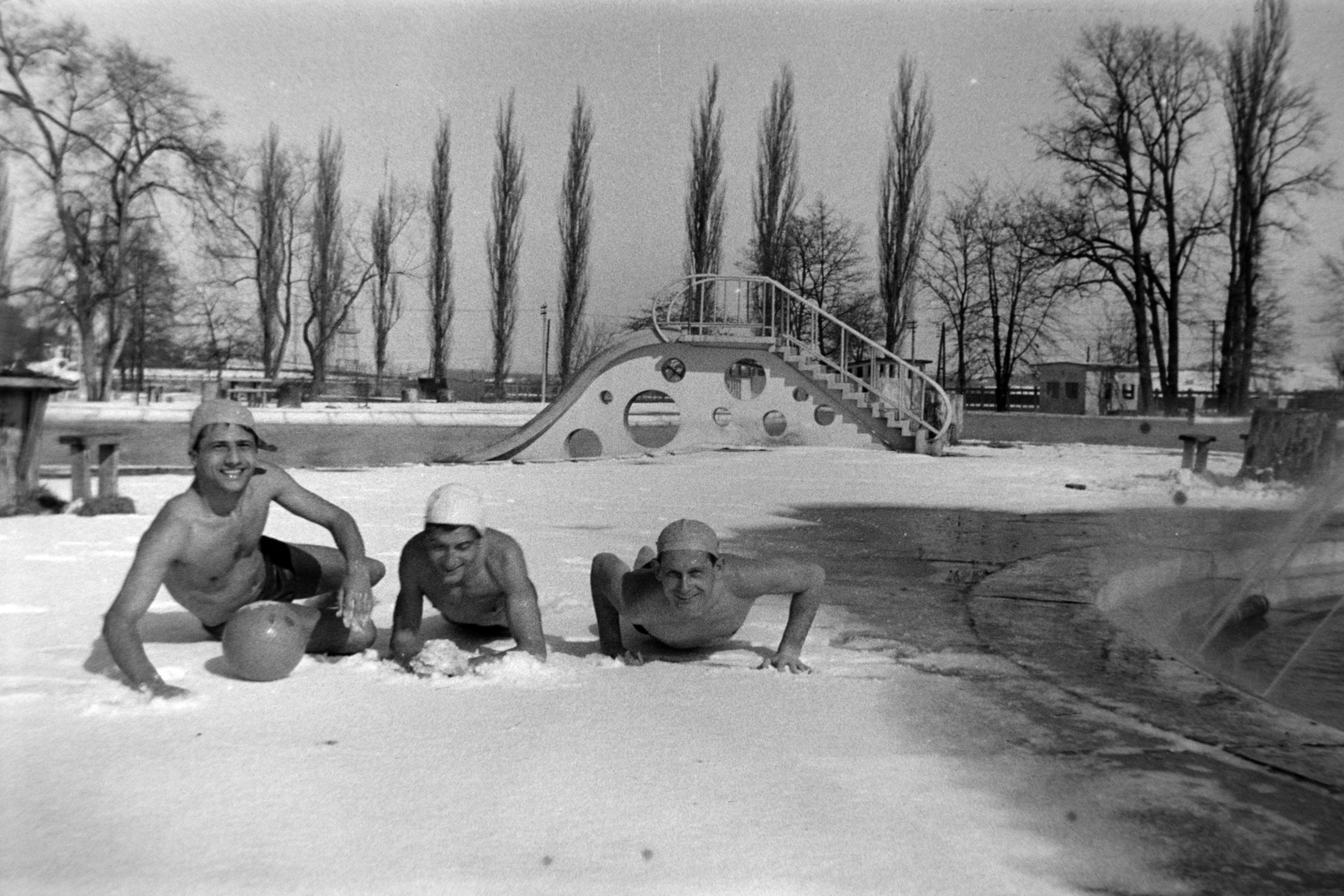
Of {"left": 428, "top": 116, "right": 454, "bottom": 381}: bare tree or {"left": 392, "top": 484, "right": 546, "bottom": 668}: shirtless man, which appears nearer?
{"left": 392, "top": 484, "right": 546, "bottom": 668}: shirtless man

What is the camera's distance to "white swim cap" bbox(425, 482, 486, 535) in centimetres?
253

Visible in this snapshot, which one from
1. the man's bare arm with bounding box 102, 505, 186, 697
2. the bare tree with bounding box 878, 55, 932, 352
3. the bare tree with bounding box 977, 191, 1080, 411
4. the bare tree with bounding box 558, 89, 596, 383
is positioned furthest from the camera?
the bare tree with bounding box 977, 191, 1080, 411

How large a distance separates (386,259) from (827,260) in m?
6.94

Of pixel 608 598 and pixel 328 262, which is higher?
pixel 328 262

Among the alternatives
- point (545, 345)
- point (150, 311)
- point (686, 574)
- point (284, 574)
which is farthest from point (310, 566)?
point (545, 345)

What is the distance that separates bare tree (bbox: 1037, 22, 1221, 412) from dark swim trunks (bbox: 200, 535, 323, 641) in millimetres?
12855

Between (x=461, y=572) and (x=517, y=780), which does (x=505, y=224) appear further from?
(x=517, y=780)

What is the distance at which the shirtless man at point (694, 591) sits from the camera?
2.52 metres

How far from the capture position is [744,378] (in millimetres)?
13000

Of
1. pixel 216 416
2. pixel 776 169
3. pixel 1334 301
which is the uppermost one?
pixel 776 169

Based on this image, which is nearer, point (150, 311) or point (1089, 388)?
point (150, 311)

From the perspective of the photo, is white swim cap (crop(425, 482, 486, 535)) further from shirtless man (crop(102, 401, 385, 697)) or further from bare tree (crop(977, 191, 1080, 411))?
bare tree (crop(977, 191, 1080, 411))

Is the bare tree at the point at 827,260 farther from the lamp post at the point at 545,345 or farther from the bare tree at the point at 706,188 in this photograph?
the lamp post at the point at 545,345

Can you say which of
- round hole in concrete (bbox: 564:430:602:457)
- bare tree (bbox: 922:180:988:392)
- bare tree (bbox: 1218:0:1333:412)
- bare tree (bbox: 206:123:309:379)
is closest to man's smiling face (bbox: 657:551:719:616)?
bare tree (bbox: 1218:0:1333:412)
